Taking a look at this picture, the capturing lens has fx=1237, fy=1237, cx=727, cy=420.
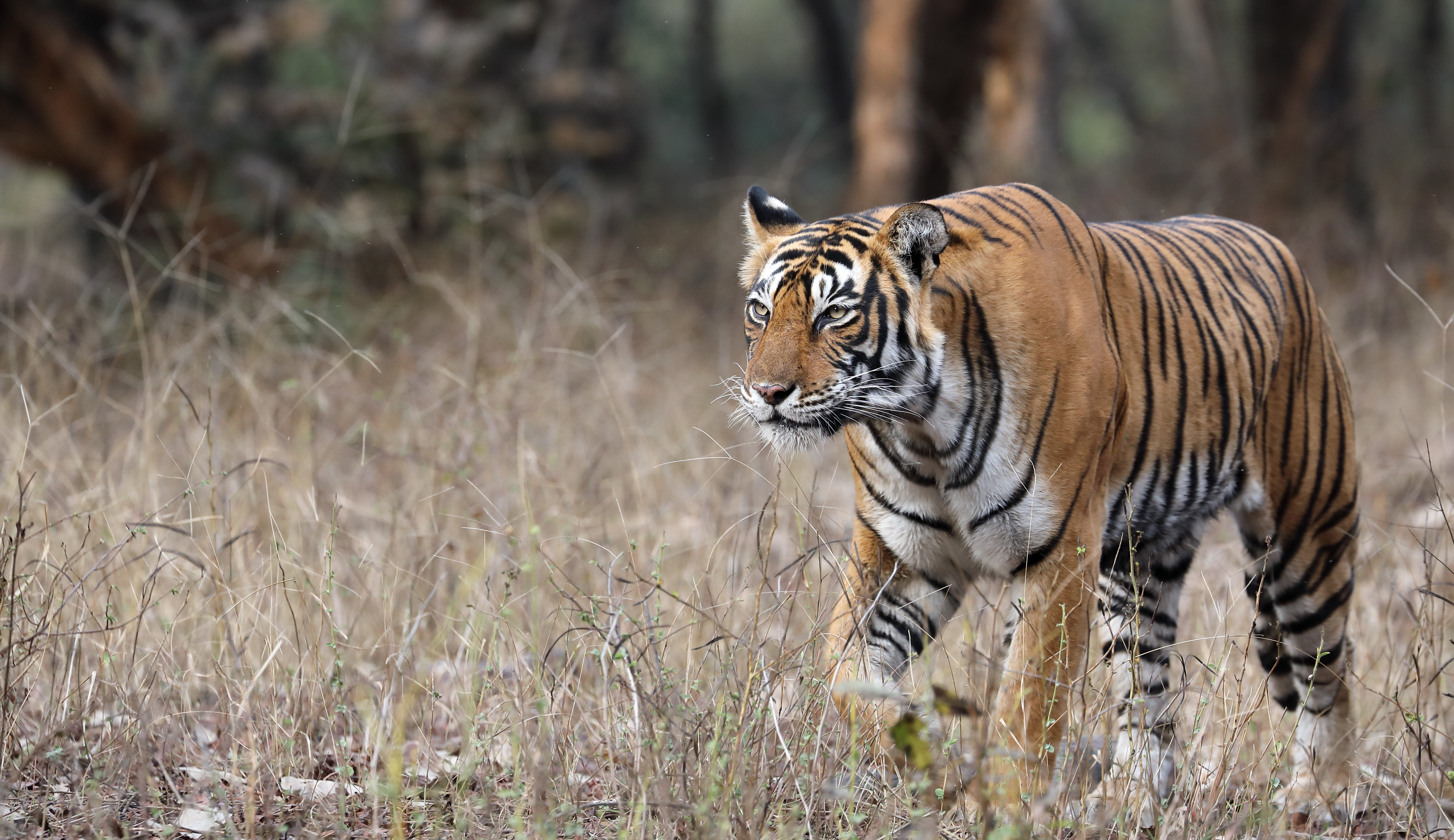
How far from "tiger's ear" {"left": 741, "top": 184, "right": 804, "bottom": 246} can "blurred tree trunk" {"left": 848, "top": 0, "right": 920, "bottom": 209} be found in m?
5.87

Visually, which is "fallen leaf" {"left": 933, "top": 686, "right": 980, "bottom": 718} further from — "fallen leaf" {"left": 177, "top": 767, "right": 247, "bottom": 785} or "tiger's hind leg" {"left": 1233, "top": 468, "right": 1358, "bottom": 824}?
"tiger's hind leg" {"left": 1233, "top": 468, "right": 1358, "bottom": 824}

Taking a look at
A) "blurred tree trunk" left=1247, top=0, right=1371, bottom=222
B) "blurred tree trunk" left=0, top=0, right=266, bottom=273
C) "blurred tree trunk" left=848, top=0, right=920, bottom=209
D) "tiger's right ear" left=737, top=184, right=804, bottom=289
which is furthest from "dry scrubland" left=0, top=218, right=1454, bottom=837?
"blurred tree trunk" left=1247, top=0, right=1371, bottom=222

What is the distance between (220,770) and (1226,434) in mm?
2544

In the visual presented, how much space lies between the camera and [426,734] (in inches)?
104

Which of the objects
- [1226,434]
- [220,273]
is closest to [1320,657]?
[1226,434]

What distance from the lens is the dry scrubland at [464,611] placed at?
2.45 m

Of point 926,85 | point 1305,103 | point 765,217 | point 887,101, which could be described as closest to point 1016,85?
point 926,85

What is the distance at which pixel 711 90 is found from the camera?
19531 millimetres

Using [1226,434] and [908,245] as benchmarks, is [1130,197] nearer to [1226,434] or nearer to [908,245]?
[1226,434]

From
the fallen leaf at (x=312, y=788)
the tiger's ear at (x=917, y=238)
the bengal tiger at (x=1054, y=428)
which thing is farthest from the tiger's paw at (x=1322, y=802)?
the fallen leaf at (x=312, y=788)

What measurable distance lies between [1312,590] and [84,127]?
7226 mm

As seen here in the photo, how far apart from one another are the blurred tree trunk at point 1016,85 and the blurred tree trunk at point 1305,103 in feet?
6.35

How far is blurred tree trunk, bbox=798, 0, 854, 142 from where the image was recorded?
17.4 metres

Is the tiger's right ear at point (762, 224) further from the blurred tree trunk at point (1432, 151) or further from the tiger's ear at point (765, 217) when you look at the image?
the blurred tree trunk at point (1432, 151)
